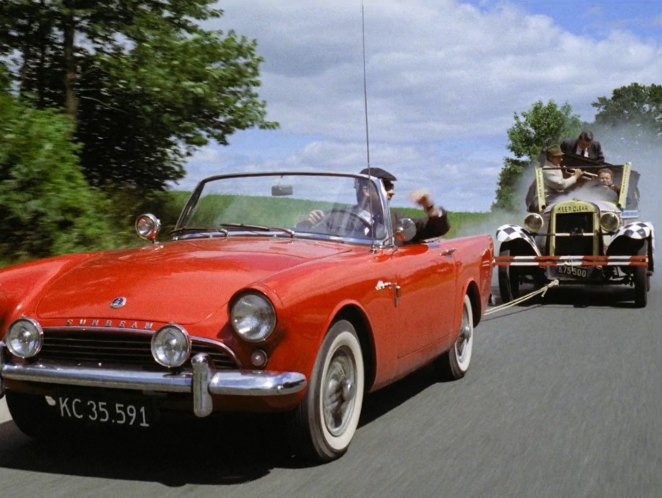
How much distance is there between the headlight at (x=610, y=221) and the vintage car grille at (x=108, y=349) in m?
9.52

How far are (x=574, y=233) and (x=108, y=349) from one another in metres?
9.78

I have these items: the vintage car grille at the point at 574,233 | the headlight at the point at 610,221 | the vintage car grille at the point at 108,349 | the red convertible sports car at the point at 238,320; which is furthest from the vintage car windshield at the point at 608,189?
the vintage car grille at the point at 108,349

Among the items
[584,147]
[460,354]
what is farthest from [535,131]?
[460,354]

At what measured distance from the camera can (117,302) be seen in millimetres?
4211

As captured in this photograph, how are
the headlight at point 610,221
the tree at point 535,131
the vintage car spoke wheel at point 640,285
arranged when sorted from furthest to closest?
1. the tree at point 535,131
2. the headlight at point 610,221
3. the vintage car spoke wheel at point 640,285

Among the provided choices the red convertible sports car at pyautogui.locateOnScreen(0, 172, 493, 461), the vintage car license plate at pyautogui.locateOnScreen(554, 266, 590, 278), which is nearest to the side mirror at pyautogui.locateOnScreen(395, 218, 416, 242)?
the red convertible sports car at pyautogui.locateOnScreen(0, 172, 493, 461)

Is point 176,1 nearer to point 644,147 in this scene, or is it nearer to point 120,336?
point 120,336

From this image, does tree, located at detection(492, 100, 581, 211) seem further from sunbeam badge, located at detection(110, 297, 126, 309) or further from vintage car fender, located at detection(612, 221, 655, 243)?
sunbeam badge, located at detection(110, 297, 126, 309)

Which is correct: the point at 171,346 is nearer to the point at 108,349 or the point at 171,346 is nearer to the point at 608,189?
the point at 108,349

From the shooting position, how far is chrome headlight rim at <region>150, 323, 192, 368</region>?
3885 millimetres

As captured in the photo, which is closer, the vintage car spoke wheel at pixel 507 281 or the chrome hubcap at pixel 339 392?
the chrome hubcap at pixel 339 392

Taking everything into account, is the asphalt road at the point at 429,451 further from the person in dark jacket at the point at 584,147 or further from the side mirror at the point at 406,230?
→ the person in dark jacket at the point at 584,147

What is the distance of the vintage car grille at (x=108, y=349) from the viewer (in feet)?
12.9

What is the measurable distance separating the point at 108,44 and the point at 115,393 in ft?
32.8
